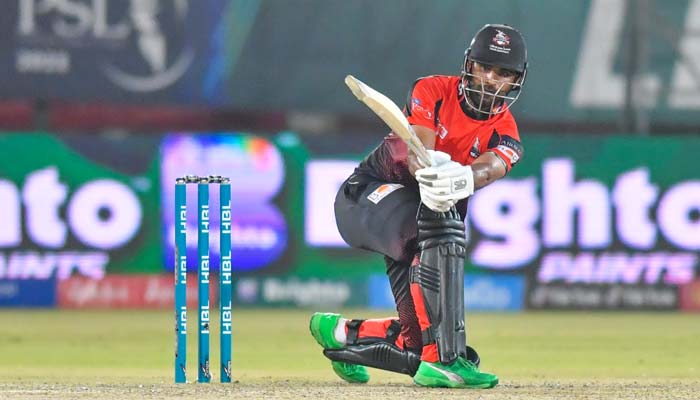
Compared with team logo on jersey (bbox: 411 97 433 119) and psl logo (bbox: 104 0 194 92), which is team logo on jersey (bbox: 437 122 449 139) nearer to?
team logo on jersey (bbox: 411 97 433 119)

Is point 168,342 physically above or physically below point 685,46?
below

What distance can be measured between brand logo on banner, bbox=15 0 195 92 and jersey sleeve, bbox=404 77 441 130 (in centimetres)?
621

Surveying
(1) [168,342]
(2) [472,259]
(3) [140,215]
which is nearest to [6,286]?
(3) [140,215]

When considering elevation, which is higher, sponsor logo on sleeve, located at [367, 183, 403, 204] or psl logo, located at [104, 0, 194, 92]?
psl logo, located at [104, 0, 194, 92]

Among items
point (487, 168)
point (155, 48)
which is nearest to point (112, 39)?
point (155, 48)

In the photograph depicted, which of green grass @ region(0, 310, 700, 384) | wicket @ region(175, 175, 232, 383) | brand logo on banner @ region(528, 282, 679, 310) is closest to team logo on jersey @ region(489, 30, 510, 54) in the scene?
wicket @ region(175, 175, 232, 383)

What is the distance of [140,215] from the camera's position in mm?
12789

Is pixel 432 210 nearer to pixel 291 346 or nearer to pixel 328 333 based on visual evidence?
pixel 328 333

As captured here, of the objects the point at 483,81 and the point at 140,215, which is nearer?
the point at 483,81

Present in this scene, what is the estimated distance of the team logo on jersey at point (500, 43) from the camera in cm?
672

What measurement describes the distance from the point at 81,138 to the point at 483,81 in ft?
21.9

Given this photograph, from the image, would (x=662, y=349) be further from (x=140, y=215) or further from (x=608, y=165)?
(x=140, y=215)

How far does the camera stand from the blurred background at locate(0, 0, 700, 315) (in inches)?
500

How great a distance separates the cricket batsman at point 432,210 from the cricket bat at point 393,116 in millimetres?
59
